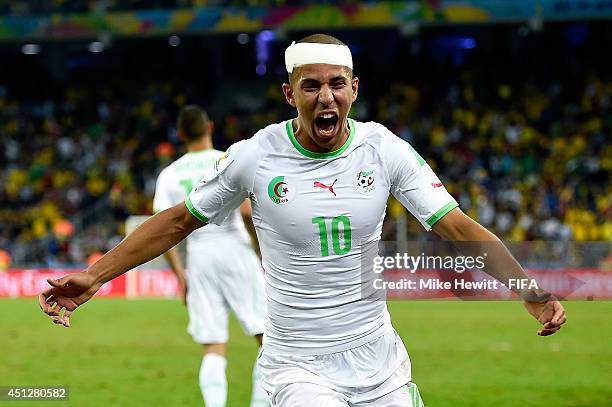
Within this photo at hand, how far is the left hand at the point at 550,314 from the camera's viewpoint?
14.2 feet

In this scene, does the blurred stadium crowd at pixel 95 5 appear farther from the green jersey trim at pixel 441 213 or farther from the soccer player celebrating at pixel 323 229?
the green jersey trim at pixel 441 213

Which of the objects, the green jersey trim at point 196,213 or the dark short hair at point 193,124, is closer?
the green jersey trim at point 196,213

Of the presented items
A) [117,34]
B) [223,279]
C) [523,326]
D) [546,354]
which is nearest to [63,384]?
[223,279]

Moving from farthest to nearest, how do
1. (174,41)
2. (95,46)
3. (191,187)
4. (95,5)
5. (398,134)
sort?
(95,46), (174,41), (95,5), (398,134), (191,187)

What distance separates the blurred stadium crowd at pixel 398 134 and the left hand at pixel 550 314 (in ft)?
67.7

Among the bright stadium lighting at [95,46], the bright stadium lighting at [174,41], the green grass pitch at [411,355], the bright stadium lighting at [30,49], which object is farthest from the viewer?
the bright stadium lighting at [30,49]

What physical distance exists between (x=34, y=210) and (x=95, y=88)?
7349 mm

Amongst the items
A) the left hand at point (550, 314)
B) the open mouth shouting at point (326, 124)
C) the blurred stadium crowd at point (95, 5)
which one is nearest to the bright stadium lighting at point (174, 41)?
the blurred stadium crowd at point (95, 5)

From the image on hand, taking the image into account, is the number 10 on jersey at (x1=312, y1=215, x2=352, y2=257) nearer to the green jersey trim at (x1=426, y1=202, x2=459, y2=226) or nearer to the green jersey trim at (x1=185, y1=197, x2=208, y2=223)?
the green jersey trim at (x1=426, y1=202, x2=459, y2=226)

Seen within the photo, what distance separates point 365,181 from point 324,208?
0.22 meters

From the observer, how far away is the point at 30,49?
37500 mm

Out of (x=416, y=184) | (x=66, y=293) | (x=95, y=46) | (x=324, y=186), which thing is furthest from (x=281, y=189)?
(x=95, y=46)

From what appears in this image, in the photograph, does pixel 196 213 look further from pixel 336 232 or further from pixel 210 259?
pixel 210 259

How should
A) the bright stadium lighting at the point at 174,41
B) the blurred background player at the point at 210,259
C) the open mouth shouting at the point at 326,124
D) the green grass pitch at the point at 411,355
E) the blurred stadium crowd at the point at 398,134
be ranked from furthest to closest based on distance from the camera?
the bright stadium lighting at the point at 174,41 < the blurred stadium crowd at the point at 398,134 < the green grass pitch at the point at 411,355 < the blurred background player at the point at 210,259 < the open mouth shouting at the point at 326,124
